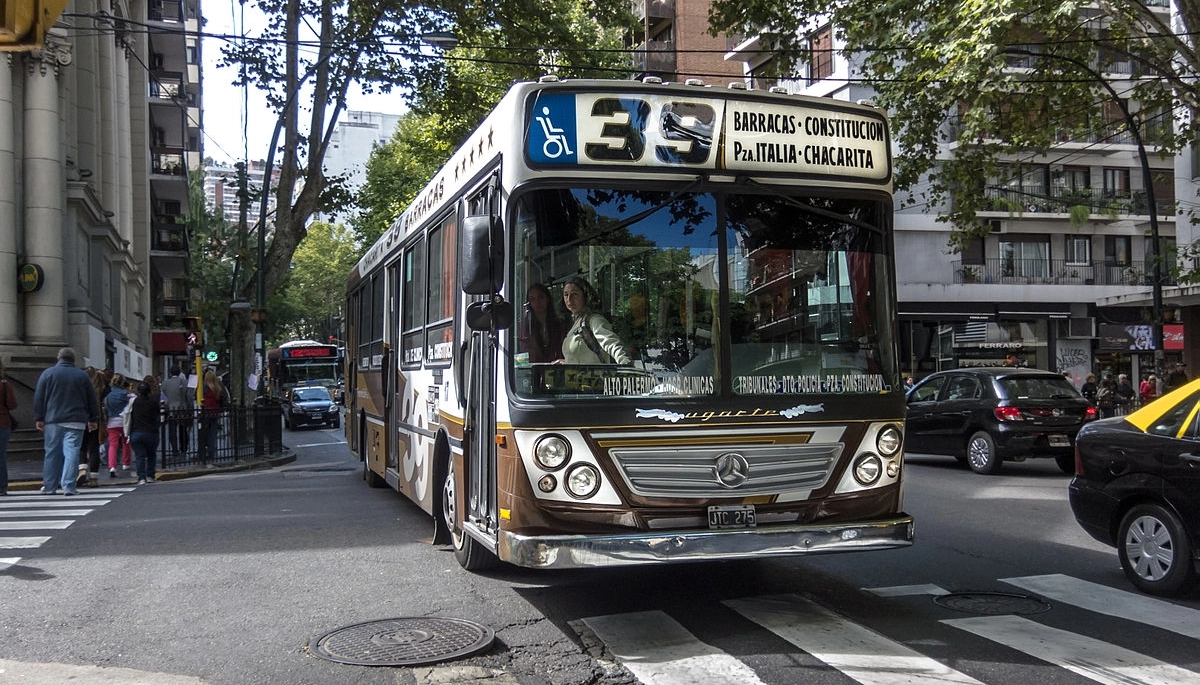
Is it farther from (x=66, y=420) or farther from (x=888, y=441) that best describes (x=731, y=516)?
(x=66, y=420)

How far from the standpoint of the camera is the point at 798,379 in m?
6.41

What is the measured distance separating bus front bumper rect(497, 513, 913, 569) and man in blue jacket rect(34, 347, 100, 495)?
9.65 m

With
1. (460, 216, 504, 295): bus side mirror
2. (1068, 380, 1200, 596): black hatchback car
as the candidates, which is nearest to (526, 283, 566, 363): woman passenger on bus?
(460, 216, 504, 295): bus side mirror

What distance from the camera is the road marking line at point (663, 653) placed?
532 cm

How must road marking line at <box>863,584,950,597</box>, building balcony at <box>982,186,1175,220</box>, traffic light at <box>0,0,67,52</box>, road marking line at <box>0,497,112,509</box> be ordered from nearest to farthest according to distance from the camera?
traffic light at <box>0,0,67,52</box>
road marking line at <box>863,584,950,597</box>
road marking line at <box>0,497,112,509</box>
building balcony at <box>982,186,1175,220</box>

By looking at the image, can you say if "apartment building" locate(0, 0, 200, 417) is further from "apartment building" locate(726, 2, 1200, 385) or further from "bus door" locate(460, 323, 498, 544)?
"apartment building" locate(726, 2, 1200, 385)

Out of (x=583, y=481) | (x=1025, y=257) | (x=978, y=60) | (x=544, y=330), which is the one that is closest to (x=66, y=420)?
(x=544, y=330)

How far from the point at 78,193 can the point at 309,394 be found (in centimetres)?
1400

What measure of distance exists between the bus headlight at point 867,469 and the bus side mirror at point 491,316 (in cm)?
225

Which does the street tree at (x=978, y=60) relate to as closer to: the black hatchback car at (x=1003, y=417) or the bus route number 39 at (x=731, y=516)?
the black hatchback car at (x=1003, y=417)

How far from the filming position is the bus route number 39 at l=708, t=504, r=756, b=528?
611cm

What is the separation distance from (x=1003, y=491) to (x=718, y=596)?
7349 mm

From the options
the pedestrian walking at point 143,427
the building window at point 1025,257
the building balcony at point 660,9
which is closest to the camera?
the pedestrian walking at point 143,427

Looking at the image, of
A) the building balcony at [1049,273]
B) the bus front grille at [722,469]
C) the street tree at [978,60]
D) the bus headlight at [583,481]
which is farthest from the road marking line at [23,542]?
the building balcony at [1049,273]
